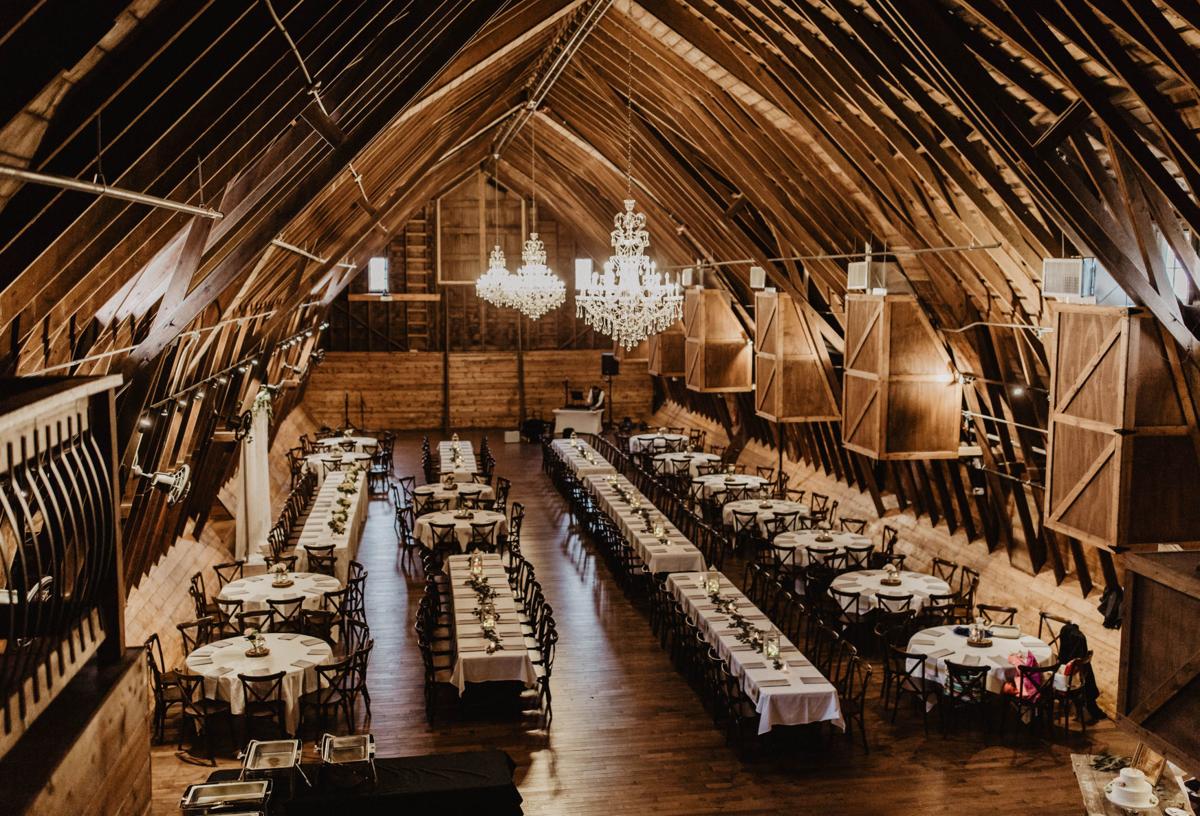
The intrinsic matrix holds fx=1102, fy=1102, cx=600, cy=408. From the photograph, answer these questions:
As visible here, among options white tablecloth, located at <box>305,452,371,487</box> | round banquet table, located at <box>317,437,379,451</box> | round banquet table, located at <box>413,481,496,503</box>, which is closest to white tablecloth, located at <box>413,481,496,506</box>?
round banquet table, located at <box>413,481,496,503</box>

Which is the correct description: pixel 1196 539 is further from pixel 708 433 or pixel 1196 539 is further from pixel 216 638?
pixel 708 433

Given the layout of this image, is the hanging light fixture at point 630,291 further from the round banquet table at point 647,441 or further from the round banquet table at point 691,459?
the round banquet table at point 647,441

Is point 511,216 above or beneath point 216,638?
above

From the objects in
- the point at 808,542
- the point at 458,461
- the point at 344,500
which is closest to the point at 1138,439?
the point at 808,542

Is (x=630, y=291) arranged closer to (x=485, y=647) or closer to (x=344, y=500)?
(x=485, y=647)

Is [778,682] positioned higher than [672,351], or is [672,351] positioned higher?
[672,351]

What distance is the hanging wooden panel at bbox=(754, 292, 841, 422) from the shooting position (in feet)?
47.8

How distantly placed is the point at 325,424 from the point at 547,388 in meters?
5.60

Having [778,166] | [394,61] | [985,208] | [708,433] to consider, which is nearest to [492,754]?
[394,61]

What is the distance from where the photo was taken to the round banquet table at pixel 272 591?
1127 cm

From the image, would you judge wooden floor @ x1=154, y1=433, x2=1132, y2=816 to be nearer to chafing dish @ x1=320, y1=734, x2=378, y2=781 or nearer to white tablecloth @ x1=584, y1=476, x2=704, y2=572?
white tablecloth @ x1=584, y1=476, x2=704, y2=572

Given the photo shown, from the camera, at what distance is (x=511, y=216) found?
90.7ft

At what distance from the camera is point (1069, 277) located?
27.5 feet

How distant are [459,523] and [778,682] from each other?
21.5 ft
